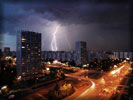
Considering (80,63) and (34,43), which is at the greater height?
(34,43)

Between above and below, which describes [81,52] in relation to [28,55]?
above

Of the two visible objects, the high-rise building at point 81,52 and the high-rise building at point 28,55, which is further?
the high-rise building at point 81,52

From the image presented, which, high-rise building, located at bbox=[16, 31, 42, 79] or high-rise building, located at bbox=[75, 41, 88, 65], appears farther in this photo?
high-rise building, located at bbox=[75, 41, 88, 65]

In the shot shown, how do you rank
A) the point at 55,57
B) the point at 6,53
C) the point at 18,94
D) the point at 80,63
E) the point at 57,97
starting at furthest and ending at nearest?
the point at 6,53 → the point at 55,57 → the point at 80,63 → the point at 18,94 → the point at 57,97

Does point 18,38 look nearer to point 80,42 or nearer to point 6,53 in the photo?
point 80,42

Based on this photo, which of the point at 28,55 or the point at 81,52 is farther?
the point at 81,52

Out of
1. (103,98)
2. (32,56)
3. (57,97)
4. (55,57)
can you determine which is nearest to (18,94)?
(57,97)

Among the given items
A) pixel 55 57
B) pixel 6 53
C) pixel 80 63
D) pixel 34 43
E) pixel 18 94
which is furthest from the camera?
pixel 6 53

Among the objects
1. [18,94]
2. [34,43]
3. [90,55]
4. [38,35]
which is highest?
[38,35]
